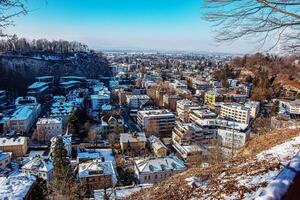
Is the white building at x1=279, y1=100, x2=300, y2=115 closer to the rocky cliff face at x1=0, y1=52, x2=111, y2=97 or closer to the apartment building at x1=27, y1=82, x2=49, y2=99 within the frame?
the apartment building at x1=27, y1=82, x2=49, y2=99

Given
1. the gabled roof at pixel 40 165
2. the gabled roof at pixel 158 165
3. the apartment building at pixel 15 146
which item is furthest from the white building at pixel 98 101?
the gabled roof at pixel 158 165

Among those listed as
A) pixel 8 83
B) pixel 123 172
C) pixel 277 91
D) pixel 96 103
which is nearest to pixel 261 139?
pixel 123 172

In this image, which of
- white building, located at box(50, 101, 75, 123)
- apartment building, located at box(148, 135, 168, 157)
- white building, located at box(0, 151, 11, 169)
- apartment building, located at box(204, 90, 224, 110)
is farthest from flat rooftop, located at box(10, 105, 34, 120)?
apartment building, located at box(204, 90, 224, 110)

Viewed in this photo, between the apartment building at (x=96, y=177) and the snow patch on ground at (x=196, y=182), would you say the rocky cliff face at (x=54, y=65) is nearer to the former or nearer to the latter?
the apartment building at (x=96, y=177)

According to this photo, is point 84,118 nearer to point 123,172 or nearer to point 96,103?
point 96,103

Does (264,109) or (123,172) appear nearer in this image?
(123,172)

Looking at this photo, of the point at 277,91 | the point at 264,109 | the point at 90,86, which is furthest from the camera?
the point at 90,86
